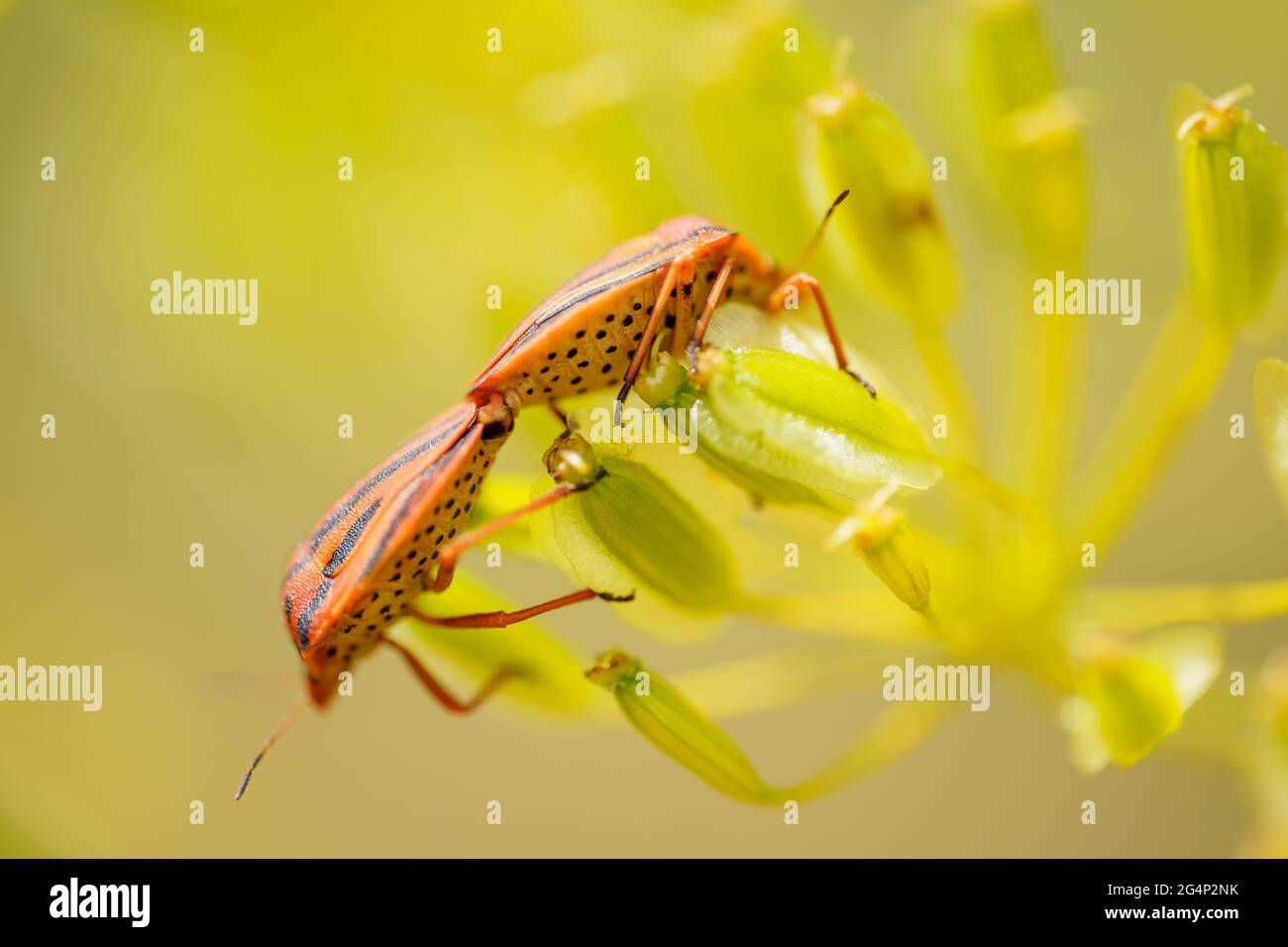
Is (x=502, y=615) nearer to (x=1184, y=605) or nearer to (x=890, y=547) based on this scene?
(x=890, y=547)

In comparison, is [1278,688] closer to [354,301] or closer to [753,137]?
[753,137]

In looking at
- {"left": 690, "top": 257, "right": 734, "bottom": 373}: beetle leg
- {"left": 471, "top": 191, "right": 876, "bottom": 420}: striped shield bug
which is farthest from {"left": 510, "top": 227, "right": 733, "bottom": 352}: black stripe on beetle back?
{"left": 690, "top": 257, "right": 734, "bottom": 373}: beetle leg

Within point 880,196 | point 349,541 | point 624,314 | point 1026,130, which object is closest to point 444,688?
point 349,541

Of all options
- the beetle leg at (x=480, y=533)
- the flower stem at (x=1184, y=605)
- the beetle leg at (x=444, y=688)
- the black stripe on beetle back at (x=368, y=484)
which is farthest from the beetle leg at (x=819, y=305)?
the beetle leg at (x=444, y=688)

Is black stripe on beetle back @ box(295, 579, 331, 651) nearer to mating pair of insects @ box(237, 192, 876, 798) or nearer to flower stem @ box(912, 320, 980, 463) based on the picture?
mating pair of insects @ box(237, 192, 876, 798)

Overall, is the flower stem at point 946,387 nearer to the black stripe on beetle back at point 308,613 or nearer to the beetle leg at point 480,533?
the beetle leg at point 480,533

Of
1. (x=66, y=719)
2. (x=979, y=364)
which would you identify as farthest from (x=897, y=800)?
(x=66, y=719)

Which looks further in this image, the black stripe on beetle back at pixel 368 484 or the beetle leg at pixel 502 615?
the beetle leg at pixel 502 615
